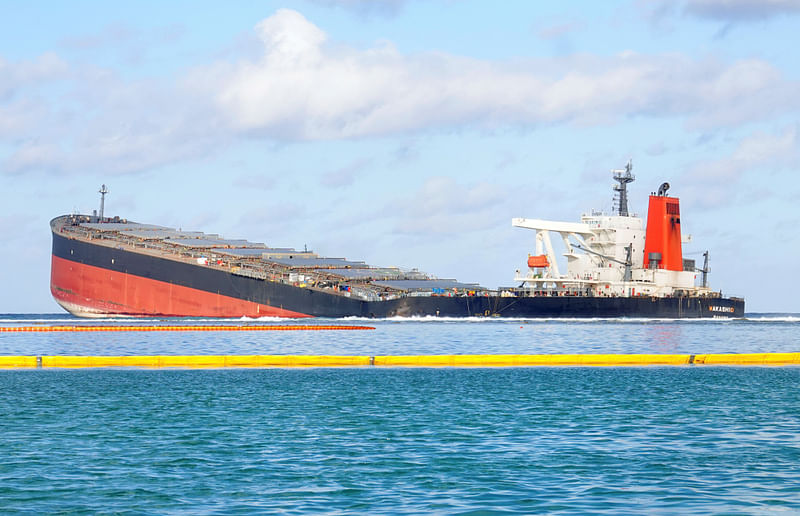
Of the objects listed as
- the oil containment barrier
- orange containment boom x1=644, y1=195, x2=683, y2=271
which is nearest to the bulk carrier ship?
orange containment boom x1=644, y1=195, x2=683, y2=271

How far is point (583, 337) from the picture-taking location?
5944 cm

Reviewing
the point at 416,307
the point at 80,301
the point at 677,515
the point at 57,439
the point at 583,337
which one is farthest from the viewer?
the point at 80,301

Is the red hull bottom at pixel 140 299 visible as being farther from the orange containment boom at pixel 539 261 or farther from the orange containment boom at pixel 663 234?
the orange containment boom at pixel 663 234

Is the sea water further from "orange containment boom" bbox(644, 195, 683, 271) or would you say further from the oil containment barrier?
"orange containment boom" bbox(644, 195, 683, 271)

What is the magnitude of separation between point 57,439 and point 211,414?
15.8 ft

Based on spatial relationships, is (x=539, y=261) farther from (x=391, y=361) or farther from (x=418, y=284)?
(x=391, y=361)

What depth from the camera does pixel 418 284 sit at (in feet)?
316

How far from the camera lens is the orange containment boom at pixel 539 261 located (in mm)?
92562

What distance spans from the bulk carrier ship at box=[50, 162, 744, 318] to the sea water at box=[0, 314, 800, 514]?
5026 cm

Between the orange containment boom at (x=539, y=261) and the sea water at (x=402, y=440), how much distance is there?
55620mm

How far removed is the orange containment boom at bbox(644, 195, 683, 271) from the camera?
90.9m

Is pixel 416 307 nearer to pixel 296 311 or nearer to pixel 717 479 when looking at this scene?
pixel 296 311

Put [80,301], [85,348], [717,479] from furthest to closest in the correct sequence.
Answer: [80,301], [85,348], [717,479]

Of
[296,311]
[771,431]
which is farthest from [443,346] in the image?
[296,311]
